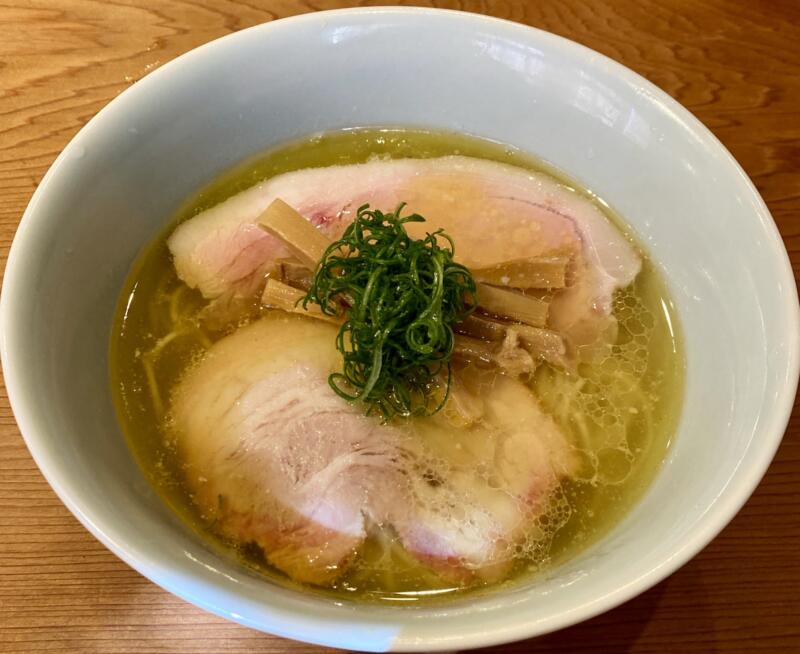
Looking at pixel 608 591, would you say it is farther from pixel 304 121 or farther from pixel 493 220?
pixel 304 121

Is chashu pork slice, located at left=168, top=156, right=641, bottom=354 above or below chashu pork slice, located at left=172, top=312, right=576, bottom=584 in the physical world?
above

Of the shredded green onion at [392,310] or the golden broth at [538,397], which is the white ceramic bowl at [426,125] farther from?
the shredded green onion at [392,310]

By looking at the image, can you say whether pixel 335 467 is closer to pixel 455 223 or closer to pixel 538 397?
pixel 538 397

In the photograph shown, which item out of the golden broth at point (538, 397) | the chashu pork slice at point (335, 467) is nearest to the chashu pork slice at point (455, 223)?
the golden broth at point (538, 397)

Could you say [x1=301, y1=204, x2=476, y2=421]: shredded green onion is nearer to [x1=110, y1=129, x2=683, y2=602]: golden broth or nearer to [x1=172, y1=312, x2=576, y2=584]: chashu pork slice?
[x1=172, y1=312, x2=576, y2=584]: chashu pork slice

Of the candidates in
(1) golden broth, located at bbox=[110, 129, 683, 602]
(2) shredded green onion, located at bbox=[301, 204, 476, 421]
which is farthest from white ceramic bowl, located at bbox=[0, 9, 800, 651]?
(2) shredded green onion, located at bbox=[301, 204, 476, 421]

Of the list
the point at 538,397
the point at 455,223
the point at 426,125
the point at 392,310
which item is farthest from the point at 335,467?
the point at 426,125

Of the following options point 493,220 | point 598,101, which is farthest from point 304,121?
point 598,101
